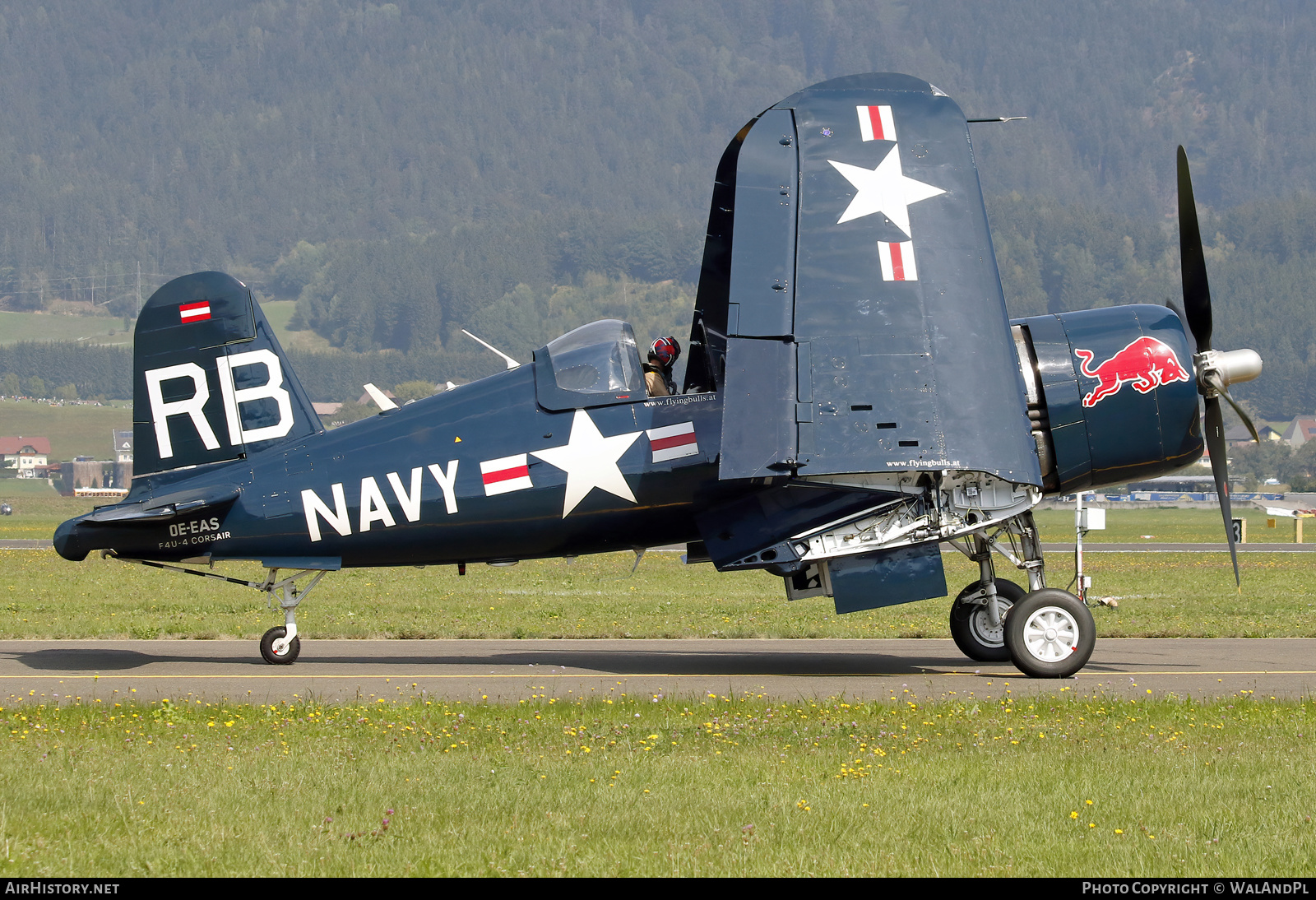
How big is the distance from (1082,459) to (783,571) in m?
3.24

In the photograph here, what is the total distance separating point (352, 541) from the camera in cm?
1451

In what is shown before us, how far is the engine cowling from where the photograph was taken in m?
14.0

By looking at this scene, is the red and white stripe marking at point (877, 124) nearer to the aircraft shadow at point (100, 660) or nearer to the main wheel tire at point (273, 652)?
the main wheel tire at point (273, 652)

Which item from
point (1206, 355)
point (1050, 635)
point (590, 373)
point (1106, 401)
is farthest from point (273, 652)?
point (1206, 355)

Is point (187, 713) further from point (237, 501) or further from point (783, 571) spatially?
point (783, 571)

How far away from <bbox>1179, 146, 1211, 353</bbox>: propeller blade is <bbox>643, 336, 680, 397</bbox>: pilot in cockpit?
17.5 feet

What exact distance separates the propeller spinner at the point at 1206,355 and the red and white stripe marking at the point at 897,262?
310 cm

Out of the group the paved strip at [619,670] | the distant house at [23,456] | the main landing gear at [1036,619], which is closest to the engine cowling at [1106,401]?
the main landing gear at [1036,619]

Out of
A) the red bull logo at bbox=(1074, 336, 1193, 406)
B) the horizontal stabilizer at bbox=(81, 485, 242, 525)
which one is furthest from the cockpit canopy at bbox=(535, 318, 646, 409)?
the red bull logo at bbox=(1074, 336, 1193, 406)

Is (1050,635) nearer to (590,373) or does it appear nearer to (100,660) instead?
(590,373)

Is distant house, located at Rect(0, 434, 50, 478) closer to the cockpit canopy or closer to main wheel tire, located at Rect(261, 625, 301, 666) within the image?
main wheel tire, located at Rect(261, 625, 301, 666)

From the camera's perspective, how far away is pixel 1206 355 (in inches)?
567

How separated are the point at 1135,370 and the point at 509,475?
6.49m

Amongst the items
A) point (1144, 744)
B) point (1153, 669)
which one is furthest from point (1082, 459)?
point (1144, 744)
